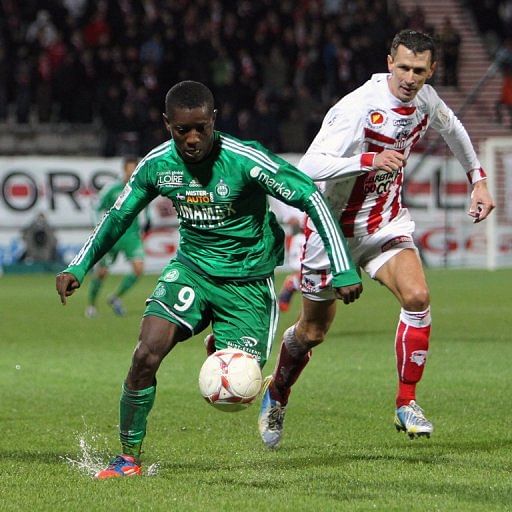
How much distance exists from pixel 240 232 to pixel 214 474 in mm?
1196

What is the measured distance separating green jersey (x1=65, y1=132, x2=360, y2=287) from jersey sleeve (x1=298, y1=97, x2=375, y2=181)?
0.58 m

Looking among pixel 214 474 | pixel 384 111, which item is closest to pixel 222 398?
pixel 214 474

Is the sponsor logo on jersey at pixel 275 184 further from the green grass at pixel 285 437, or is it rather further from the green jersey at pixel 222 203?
the green grass at pixel 285 437

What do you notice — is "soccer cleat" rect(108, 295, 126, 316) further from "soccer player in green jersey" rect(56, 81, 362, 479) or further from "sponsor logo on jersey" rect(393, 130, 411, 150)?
"soccer player in green jersey" rect(56, 81, 362, 479)

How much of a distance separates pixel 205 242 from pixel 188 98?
31.3 inches

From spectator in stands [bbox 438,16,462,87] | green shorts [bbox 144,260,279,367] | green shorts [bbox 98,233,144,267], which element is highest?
green shorts [bbox 144,260,279,367]

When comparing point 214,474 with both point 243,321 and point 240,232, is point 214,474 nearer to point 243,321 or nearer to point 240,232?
point 243,321

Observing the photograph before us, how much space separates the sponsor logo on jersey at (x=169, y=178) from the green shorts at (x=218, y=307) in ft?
1.47

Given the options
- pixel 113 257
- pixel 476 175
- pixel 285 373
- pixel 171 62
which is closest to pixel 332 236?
pixel 285 373

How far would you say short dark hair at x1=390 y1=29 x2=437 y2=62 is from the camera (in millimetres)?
7148

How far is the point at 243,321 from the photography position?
642 centimetres

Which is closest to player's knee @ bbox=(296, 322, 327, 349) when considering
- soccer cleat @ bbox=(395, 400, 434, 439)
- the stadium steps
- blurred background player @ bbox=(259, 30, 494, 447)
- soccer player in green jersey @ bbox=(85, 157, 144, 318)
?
blurred background player @ bbox=(259, 30, 494, 447)

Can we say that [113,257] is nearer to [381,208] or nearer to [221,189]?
[381,208]

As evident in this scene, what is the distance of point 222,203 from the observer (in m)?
6.31
